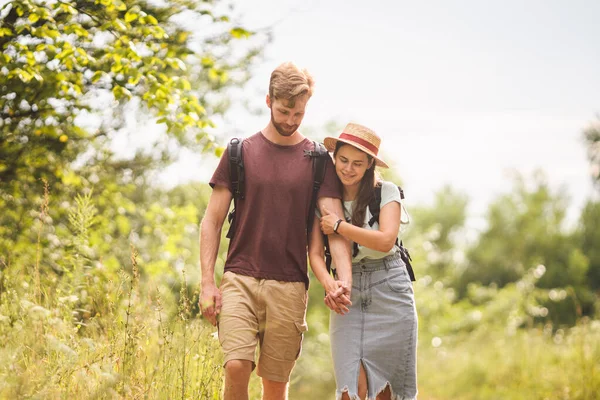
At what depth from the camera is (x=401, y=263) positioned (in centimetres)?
395

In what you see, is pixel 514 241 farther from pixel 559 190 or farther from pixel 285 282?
pixel 285 282

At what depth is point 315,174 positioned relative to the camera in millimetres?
3936

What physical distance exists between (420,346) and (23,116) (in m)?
12.3

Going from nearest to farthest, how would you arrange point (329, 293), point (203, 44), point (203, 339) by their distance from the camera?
point (329, 293)
point (203, 339)
point (203, 44)

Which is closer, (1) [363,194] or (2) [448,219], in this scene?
(1) [363,194]

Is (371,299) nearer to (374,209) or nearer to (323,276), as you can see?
(323,276)

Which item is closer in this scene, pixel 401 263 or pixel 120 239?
pixel 401 263

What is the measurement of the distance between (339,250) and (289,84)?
41.6 inches

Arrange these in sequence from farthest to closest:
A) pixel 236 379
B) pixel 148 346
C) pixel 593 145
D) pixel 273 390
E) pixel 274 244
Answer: pixel 593 145 → pixel 148 346 → pixel 273 390 → pixel 274 244 → pixel 236 379

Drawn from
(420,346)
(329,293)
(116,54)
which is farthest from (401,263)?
(420,346)

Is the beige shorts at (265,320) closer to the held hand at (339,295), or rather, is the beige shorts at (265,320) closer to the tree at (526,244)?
the held hand at (339,295)

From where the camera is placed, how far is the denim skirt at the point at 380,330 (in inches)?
150

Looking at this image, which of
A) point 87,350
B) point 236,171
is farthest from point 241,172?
point 87,350

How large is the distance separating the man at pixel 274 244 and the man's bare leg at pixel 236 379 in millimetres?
86
